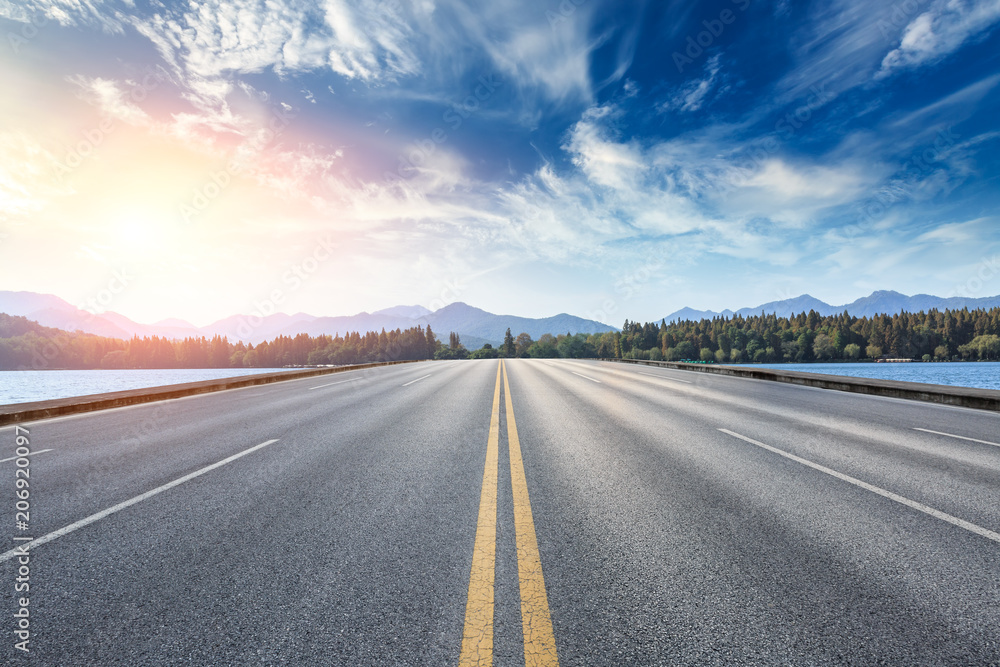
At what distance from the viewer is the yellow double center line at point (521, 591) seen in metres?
2.04

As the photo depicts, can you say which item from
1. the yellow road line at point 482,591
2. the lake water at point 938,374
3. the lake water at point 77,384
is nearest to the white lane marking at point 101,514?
the yellow road line at point 482,591

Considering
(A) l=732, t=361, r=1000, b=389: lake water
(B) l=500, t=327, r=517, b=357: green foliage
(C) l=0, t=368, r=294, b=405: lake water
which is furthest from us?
(B) l=500, t=327, r=517, b=357: green foliage

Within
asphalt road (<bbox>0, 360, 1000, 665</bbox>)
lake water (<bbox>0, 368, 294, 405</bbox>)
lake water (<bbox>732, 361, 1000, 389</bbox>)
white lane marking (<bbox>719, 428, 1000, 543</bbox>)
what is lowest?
lake water (<bbox>732, 361, 1000, 389</bbox>)

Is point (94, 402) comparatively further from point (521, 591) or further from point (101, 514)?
point (521, 591)

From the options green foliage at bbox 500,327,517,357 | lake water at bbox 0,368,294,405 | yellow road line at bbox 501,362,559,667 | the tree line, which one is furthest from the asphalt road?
green foliage at bbox 500,327,517,357

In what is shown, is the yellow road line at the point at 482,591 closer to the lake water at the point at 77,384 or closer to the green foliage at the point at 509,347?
the lake water at the point at 77,384

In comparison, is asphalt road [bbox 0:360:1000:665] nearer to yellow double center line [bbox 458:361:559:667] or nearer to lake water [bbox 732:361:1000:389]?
yellow double center line [bbox 458:361:559:667]

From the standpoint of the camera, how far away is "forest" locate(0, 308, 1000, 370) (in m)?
136

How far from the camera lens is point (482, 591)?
256 centimetres

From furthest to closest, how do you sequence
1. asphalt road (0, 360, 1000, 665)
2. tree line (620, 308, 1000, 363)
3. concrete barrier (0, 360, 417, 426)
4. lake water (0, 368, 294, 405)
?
tree line (620, 308, 1000, 363) → lake water (0, 368, 294, 405) → concrete barrier (0, 360, 417, 426) → asphalt road (0, 360, 1000, 665)

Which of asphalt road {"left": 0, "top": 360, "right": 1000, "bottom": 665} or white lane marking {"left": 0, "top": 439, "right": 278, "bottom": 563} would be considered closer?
asphalt road {"left": 0, "top": 360, "right": 1000, "bottom": 665}

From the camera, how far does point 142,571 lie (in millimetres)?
2908

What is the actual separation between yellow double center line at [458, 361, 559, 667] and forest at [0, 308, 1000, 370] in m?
143

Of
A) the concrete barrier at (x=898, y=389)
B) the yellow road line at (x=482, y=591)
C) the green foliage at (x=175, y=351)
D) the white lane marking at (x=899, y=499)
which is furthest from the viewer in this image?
the green foliage at (x=175, y=351)
